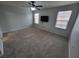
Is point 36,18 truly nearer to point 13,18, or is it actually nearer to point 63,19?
point 13,18

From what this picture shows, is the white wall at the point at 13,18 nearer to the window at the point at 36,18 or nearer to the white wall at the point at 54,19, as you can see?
the window at the point at 36,18

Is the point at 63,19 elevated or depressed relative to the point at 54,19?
elevated

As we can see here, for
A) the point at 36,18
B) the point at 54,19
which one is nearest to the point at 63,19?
the point at 54,19

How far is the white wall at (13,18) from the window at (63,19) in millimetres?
3990

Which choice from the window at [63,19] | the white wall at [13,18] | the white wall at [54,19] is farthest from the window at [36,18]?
the window at [63,19]

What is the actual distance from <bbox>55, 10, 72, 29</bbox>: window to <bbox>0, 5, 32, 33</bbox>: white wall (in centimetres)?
399

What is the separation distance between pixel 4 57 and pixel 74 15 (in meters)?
4.51

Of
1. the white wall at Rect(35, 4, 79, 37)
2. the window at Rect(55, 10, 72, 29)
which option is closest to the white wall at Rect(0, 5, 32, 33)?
the white wall at Rect(35, 4, 79, 37)

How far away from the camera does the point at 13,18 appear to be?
7.63 metres

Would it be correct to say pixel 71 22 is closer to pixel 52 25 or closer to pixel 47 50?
pixel 52 25

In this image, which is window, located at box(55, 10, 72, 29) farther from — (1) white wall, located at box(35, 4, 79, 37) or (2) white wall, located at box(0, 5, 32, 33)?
(2) white wall, located at box(0, 5, 32, 33)

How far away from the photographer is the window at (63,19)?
17.9 feet

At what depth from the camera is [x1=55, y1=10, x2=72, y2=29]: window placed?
5.46 metres

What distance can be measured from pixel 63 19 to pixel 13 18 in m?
4.72
